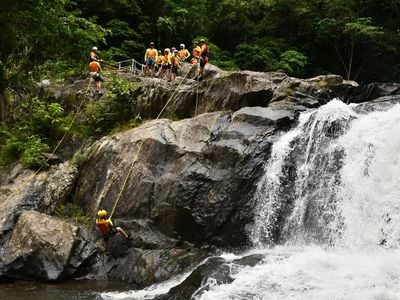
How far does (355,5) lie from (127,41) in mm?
15411

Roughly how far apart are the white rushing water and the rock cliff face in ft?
2.40

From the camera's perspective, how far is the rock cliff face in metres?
13.2

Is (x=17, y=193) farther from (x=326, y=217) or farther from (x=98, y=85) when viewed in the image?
(x=326, y=217)

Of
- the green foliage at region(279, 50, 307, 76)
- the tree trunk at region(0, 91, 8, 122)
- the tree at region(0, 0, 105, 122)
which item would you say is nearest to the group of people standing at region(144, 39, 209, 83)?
the tree at region(0, 0, 105, 122)

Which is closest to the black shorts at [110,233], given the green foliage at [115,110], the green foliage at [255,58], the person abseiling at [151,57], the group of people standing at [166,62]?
the green foliage at [115,110]

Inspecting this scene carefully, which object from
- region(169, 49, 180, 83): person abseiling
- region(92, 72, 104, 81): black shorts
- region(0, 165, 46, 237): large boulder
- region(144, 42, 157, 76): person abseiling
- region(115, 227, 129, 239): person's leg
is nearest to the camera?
region(115, 227, 129, 239): person's leg

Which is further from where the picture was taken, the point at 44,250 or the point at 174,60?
the point at 174,60

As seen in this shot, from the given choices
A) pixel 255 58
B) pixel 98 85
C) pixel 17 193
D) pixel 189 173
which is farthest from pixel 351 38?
pixel 17 193

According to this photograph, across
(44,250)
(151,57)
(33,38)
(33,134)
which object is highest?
(33,38)

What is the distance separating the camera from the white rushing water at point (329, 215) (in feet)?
31.7

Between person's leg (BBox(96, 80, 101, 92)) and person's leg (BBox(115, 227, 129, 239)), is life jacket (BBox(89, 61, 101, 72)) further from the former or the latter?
person's leg (BBox(115, 227, 129, 239))

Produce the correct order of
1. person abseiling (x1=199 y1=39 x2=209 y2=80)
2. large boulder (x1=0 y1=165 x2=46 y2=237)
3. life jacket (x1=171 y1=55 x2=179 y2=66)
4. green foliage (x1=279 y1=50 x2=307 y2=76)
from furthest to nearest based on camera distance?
green foliage (x1=279 y1=50 x2=307 y2=76) → life jacket (x1=171 y1=55 x2=179 y2=66) → person abseiling (x1=199 y1=39 x2=209 y2=80) → large boulder (x1=0 y1=165 x2=46 y2=237)

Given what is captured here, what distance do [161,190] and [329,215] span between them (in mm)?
4979

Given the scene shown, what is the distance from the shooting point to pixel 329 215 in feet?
41.9
